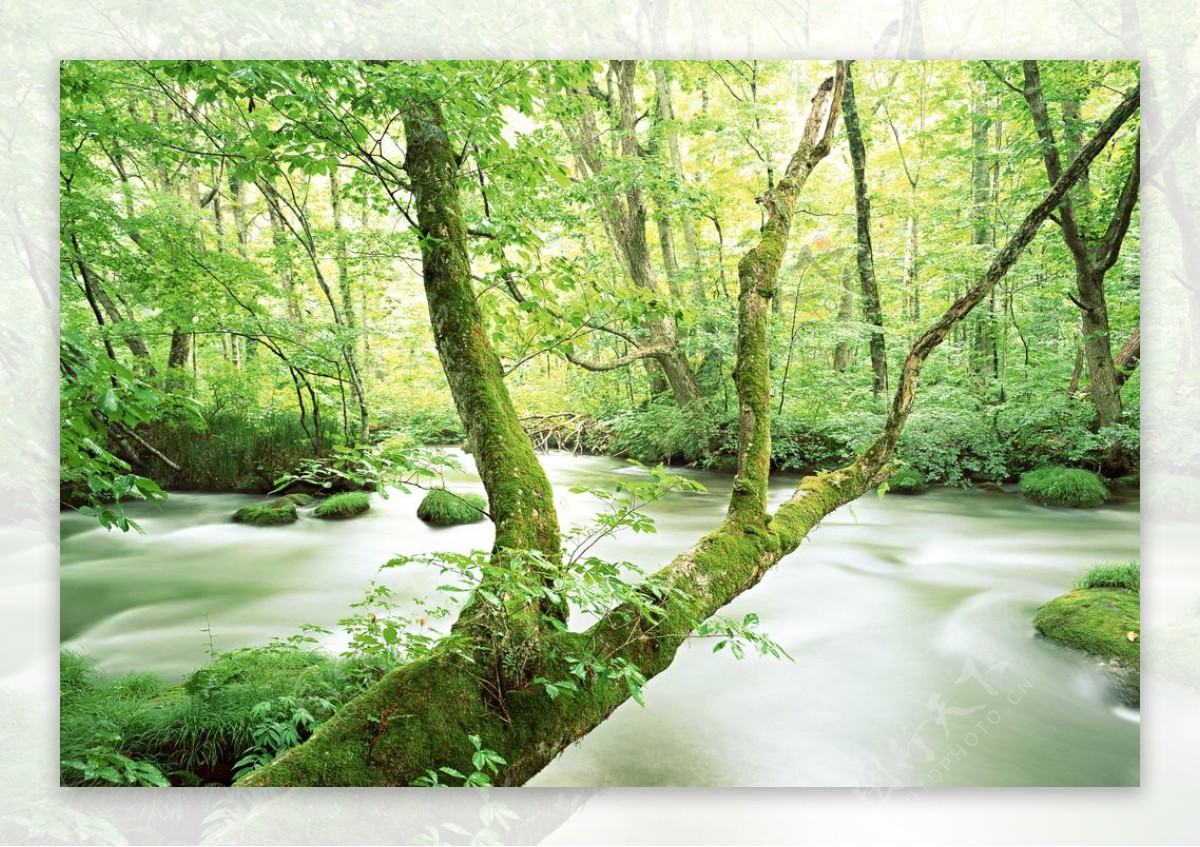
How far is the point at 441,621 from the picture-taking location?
8.19 feet

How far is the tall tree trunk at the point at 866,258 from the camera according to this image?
2.70 meters

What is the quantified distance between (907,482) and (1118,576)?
0.75 meters

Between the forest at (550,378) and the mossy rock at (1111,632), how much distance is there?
0.01 meters

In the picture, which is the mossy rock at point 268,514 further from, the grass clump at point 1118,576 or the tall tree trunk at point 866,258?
the grass clump at point 1118,576

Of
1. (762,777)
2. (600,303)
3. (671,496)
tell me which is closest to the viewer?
(762,777)

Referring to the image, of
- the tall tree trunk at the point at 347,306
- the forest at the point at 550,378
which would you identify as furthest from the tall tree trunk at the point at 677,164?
the tall tree trunk at the point at 347,306

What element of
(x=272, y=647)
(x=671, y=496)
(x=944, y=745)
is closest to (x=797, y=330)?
(x=671, y=496)

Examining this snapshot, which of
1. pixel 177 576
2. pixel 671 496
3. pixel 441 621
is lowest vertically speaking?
pixel 441 621

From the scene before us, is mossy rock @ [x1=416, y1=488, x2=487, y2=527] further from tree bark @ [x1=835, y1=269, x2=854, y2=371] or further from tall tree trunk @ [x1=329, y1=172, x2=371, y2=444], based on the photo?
tree bark @ [x1=835, y1=269, x2=854, y2=371]

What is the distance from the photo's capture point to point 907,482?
2.80 metres

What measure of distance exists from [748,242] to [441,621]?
6.96 feet

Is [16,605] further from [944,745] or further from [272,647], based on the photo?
[944,745]

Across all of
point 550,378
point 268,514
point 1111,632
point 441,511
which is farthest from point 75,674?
point 1111,632

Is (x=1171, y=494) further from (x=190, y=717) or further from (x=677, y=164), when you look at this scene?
(x=190, y=717)
